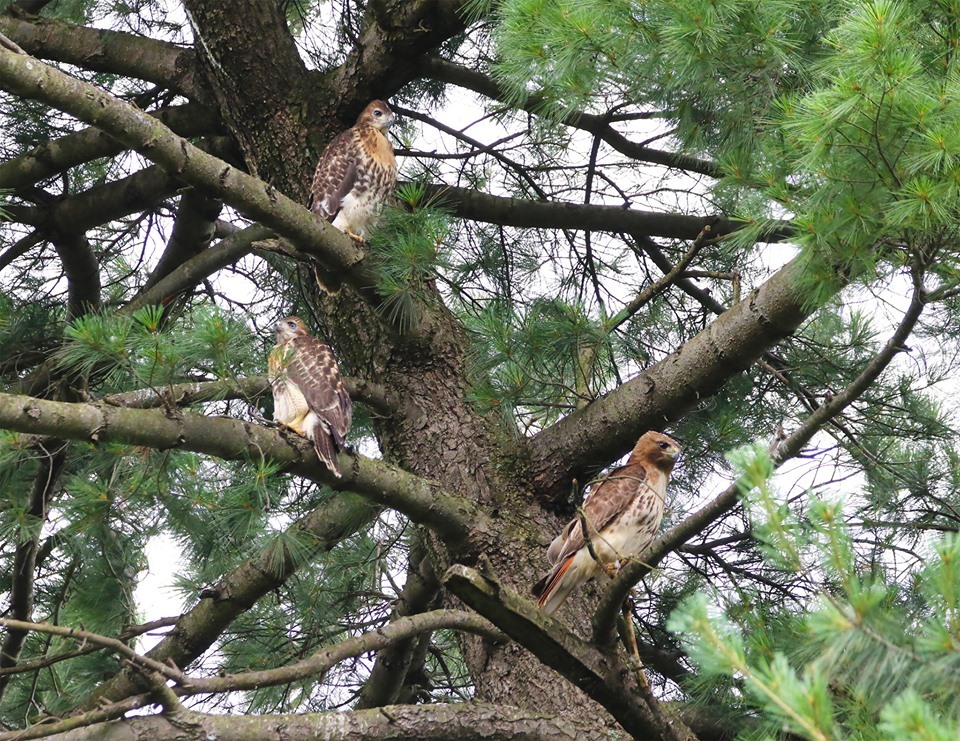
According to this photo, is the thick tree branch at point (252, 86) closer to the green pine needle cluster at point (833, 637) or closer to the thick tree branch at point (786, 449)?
the thick tree branch at point (786, 449)

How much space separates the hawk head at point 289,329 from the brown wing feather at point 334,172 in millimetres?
488

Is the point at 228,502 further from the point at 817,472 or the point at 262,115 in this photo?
the point at 817,472

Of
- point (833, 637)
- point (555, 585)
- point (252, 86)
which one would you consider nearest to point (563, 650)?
point (555, 585)

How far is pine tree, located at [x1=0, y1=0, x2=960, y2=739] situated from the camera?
2775 mm

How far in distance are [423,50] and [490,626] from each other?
240 cm

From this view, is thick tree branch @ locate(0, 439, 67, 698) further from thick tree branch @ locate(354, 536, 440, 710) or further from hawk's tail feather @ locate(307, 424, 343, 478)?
thick tree branch @ locate(354, 536, 440, 710)

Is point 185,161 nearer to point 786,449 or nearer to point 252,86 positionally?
point 252,86

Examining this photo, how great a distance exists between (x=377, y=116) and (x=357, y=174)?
42 cm

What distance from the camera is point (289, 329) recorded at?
17.5 feet

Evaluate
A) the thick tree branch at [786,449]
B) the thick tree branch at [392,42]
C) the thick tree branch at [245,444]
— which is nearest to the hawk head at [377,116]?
the thick tree branch at [392,42]

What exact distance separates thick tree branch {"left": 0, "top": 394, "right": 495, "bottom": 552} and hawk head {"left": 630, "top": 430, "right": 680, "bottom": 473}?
0.83 metres

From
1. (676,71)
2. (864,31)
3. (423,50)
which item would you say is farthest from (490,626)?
(423,50)

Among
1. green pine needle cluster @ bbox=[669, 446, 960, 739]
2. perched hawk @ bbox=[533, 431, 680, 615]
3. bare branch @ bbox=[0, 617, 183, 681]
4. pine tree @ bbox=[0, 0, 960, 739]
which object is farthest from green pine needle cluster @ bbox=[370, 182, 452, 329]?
green pine needle cluster @ bbox=[669, 446, 960, 739]

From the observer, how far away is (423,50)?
4977mm
